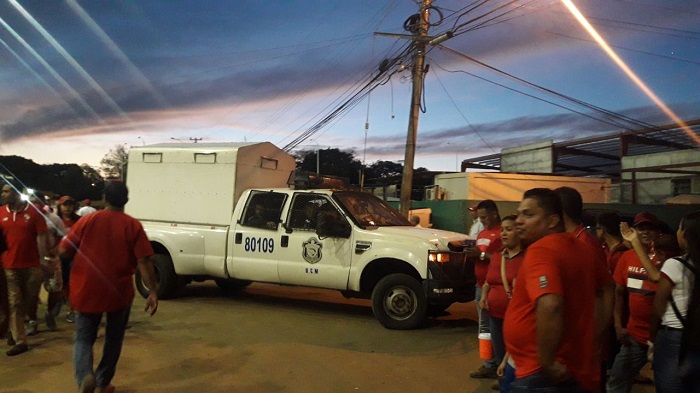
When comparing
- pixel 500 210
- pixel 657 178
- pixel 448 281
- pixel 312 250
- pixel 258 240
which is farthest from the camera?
pixel 657 178

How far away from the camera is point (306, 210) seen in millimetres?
8008

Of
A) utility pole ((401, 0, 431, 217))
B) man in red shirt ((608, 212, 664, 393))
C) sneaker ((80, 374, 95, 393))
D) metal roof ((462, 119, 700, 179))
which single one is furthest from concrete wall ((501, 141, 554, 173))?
sneaker ((80, 374, 95, 393))

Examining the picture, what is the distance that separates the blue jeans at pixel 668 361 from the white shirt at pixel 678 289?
0.20ft

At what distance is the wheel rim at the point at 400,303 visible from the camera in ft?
23.5

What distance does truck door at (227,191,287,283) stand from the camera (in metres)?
8.06

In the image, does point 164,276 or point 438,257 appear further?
point 164,276

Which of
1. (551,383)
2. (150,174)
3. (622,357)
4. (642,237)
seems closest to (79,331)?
A: (551,383)

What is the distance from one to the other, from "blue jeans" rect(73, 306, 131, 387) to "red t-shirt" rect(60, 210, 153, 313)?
10cm

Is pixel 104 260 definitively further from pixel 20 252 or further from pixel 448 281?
pixel 448 281

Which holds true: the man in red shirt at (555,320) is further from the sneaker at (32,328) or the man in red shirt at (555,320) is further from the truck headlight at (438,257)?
the sneaker at (32,328)

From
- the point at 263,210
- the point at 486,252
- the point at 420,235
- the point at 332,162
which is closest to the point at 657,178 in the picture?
the point at 420,235

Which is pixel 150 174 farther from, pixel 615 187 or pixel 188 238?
pixel 615 187

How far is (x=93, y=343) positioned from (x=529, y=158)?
25.3m

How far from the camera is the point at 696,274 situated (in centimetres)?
290
